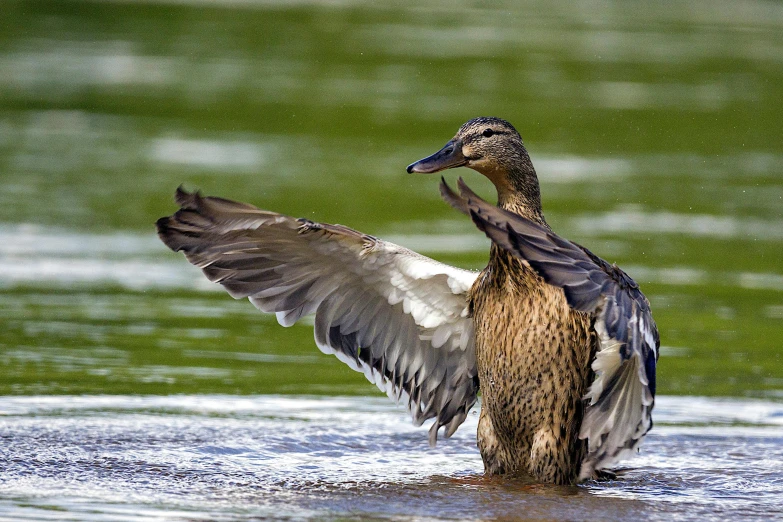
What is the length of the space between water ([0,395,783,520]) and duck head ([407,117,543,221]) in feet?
4.86

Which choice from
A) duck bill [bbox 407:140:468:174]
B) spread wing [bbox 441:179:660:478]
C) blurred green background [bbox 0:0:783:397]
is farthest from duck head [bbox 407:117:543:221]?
blurred green background [bbox 0:0:783:397]

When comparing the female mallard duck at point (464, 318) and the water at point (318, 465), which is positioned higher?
the female mallard duck at point (464, 318)

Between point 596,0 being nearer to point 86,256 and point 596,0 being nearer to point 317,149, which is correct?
point 317,149

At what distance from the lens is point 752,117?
2072cm

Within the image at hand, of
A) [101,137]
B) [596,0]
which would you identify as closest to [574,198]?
[101,137]

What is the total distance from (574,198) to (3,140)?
655 cm

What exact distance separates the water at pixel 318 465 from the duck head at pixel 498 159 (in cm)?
148

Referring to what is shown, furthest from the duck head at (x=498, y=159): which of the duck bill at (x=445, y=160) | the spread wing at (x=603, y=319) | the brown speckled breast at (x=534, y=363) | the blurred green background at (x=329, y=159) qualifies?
the blurred green background at (x=329, y=159)

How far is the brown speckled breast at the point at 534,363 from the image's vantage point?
7.45 metres

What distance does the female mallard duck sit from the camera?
292 inches

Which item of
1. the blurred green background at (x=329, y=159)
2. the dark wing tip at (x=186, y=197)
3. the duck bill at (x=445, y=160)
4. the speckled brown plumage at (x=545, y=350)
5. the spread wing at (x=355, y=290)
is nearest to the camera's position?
the speckled brown plumage at (x=545, y=350)

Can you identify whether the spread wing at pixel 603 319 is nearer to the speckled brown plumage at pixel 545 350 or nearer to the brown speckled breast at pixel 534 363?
the speckled brown plumage at pixel 545 350

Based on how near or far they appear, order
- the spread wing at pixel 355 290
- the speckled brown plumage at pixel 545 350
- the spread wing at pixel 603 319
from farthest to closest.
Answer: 1. the spread wing at pixel 355 290
2. the speckled brown plumage at pixel 545 350
3. the spread wing at pixel 603 319

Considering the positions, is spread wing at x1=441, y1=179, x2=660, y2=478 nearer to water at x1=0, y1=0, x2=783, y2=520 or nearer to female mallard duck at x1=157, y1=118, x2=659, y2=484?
female mallard duck at x1=157, y1=118, x2=659, y2=484
